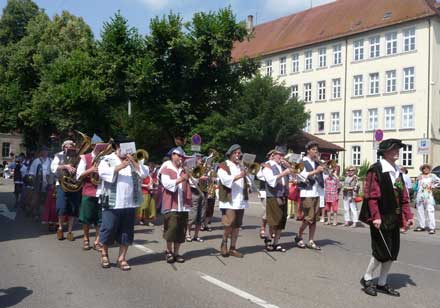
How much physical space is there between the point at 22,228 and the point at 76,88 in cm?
1966

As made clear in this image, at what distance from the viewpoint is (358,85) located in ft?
162

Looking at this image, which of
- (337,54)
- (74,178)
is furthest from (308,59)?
(74,178)

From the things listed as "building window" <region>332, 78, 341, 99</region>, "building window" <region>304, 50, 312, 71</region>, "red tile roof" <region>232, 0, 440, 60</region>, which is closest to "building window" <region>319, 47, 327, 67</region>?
"red tile roof" <region>232, 0, 440, 60</region>

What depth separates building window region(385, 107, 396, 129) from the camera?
4656 centimetres

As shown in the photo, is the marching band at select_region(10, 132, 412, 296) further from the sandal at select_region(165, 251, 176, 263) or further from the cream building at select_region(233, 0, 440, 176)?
the cream building at select_region(233, 0, 440, 176)

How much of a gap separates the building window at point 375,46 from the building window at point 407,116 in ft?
18.9

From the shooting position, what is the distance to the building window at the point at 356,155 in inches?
1940

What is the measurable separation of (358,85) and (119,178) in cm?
4468

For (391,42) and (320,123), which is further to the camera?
(320,123)

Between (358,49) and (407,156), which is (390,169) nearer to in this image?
(407,156)

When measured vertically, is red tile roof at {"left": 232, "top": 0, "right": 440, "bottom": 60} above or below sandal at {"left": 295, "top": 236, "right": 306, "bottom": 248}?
above

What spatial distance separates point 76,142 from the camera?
10867 mm

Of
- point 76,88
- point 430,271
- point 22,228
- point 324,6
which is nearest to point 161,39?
point 76,88

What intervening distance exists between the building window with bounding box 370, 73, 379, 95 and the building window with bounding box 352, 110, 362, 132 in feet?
7.60
